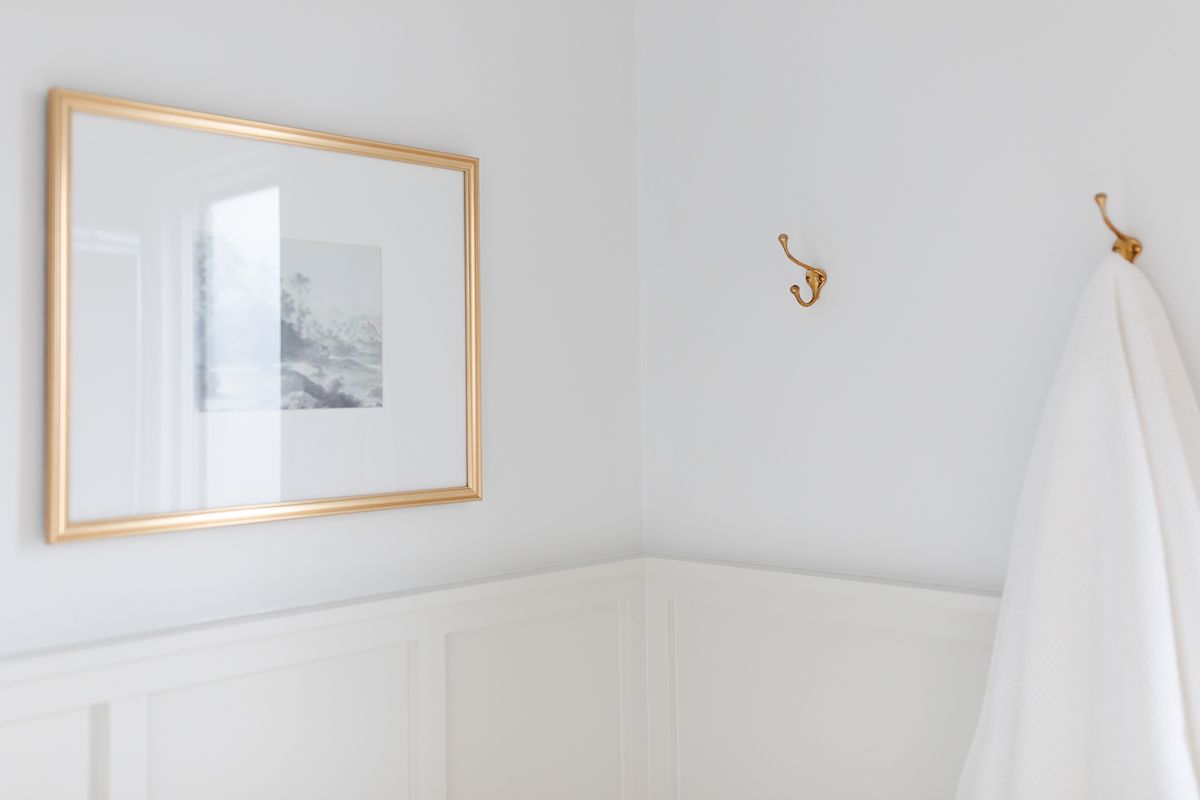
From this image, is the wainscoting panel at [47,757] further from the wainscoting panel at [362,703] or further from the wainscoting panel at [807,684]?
the wainscoting panel at [807,684]

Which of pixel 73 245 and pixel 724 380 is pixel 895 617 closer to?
pixel 724 380

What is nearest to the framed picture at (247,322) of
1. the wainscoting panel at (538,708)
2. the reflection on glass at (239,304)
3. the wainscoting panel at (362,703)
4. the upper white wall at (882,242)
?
the reflection on glass at (239,304)

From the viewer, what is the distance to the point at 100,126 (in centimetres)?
115

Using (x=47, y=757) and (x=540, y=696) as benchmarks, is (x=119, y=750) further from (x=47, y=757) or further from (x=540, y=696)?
(x=540, y=696)

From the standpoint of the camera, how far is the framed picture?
3.73 ft

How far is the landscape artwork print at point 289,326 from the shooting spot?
123 cm

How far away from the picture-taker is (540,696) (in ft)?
5.17

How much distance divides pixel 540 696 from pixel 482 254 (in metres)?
0.72

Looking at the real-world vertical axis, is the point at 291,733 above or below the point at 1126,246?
below

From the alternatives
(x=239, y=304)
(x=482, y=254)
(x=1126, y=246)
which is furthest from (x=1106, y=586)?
(x=239, y=304)

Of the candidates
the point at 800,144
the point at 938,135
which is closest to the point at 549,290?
the point at 800,144

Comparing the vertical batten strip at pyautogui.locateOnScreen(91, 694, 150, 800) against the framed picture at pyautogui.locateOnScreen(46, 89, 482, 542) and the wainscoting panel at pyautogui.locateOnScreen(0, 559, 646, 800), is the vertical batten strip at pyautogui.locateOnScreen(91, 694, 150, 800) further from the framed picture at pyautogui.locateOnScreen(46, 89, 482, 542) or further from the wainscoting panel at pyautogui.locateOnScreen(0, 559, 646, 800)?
the framed picture at pyautogui.locateOnScreen(46, 89, 482, 542)

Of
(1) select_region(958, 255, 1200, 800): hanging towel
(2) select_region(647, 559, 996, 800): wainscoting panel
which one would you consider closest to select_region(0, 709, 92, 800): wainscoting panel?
(2) select_region(647, 559, 996, 800): wainscoting panel

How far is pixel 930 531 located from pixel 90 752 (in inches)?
43.7
